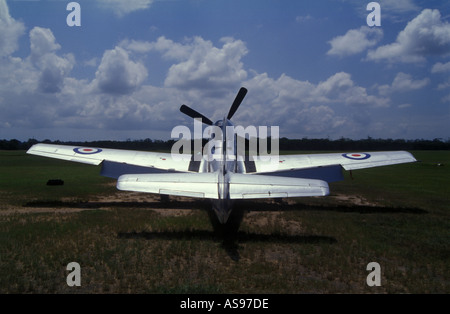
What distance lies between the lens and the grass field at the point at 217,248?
18.0 ft

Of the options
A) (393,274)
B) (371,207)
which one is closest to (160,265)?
(393,274)

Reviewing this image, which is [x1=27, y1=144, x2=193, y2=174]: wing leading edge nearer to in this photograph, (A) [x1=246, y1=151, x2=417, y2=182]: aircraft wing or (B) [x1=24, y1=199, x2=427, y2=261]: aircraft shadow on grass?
(B) [x1=24, y1=199, x2=427, y2=261]: aircraft shadow on grass

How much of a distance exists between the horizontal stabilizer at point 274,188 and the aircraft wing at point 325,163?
19.9 feet

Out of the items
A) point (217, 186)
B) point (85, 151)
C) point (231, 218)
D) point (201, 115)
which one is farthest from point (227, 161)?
point (85, 151)

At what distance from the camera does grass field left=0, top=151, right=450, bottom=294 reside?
18.0 ft

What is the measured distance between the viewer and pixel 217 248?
24.1 ft

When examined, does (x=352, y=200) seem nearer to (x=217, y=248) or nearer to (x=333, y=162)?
(x=333, y=162)

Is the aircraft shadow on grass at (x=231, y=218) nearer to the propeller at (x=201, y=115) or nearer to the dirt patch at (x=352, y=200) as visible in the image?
the dirt patch at (x=352, y=200)

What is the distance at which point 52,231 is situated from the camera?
329 inches

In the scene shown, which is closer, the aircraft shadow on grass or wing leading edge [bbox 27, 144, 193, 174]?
the aircraft shadow on grass

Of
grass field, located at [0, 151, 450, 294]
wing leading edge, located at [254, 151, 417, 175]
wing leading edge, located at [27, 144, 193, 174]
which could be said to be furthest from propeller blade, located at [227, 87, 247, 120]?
grass field, located at [0, 151, 450, 294]

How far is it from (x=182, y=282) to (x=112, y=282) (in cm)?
126

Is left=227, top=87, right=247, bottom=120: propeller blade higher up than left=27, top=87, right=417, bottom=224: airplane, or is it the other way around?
left=227, top=87, right=247, bottom=120: propeller blade

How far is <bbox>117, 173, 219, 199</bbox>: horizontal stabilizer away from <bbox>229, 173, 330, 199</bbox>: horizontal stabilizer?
545 millimetres
